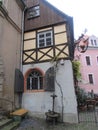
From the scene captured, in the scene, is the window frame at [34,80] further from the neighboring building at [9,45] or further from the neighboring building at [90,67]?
the neighboring building at [90,67]

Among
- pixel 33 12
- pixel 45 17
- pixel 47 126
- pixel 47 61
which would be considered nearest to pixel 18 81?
pixel 47 61

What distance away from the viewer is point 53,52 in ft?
33.1

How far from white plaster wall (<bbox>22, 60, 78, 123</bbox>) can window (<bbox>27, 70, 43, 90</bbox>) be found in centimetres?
50

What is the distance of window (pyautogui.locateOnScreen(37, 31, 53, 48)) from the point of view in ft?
35.0

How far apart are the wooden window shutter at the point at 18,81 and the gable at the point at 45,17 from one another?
365cm

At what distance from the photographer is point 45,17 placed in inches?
437

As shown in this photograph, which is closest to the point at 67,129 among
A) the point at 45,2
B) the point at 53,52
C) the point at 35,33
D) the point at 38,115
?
the point at 38,115

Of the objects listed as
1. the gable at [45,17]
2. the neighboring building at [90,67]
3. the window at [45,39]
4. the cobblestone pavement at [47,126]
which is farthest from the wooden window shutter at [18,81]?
the neighboring building at [90,67]

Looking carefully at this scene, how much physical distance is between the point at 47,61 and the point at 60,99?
2.69m

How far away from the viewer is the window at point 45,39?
420 inches

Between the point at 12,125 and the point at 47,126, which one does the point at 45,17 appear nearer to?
the point at 47,126

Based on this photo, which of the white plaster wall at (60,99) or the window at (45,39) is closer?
the white plaster wall at (60,99)

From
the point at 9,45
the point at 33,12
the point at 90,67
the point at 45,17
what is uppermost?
the point at 33,12

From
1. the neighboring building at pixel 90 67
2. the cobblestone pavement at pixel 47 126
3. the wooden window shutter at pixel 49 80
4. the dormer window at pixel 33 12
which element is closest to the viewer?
the cobblestone pavement at pixel 47 126
